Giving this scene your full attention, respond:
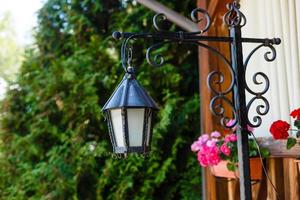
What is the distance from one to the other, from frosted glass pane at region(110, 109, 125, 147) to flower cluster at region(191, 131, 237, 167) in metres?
0.86

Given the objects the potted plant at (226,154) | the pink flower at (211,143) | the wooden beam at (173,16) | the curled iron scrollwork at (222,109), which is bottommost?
the potted plant at (226,154)

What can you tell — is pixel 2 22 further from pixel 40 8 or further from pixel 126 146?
pixel 126 146

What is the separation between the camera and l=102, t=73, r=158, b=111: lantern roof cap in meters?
1.33

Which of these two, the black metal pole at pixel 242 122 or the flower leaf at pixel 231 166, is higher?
the black metal pole at pixel 242 122

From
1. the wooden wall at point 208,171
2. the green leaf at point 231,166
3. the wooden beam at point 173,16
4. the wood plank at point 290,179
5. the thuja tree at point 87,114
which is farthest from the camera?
the thuja tree at point 87,114

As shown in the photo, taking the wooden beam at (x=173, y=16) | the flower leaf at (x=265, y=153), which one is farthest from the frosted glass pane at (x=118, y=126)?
the wooden beam at (x=173, y=16)

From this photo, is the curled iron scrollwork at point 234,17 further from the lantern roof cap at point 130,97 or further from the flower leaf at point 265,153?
the flower leaf at point 265,153

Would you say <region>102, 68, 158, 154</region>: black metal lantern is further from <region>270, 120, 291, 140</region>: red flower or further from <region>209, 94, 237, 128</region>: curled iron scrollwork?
<region>270, 120, 291, 140</region>: red flower

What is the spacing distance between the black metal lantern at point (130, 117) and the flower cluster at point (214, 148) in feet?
2.59

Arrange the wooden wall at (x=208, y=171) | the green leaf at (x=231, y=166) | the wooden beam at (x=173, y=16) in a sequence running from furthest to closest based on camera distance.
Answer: the wooden beam at (x=173, y=16) < the green leaf at (x=231, y=166) < the wooden wall at (x=208, y=171)

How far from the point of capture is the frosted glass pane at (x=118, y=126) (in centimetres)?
134

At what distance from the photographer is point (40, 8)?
4406 millimetres

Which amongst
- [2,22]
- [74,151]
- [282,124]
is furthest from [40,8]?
[2,22]

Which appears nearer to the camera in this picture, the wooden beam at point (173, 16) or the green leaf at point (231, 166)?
the green leaf at point (231, 166)
